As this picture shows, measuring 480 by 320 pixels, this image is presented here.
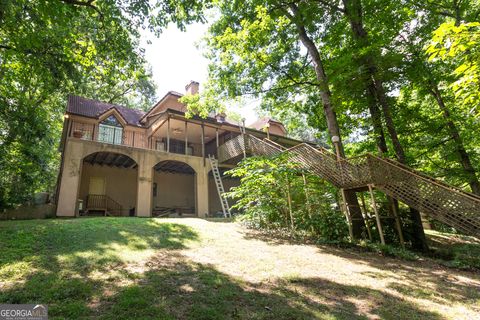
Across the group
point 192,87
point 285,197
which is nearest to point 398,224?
point 285,197

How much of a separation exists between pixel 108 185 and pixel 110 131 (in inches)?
152

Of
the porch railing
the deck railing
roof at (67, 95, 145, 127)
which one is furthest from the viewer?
roof at (67, 95, 145, 127)

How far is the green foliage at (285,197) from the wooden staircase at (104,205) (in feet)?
33.8

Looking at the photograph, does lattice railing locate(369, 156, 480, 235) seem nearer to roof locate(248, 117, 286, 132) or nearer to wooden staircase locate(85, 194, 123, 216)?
wooden staircase locate(85, 194, 123, 216)

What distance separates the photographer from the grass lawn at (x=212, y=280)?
3.65m

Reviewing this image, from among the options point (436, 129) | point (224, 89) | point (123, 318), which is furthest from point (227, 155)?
point (123, 318)

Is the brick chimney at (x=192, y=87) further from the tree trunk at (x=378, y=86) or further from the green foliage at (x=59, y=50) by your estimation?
the tree trunk at (x=378, y=86)

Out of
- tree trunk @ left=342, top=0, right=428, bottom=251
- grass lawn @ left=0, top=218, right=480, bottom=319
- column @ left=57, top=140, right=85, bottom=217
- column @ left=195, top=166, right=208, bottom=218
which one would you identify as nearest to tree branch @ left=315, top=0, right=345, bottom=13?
tree trunk @ left=342, top=0, right=428, bottom=251

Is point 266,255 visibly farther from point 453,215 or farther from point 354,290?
point 453,215

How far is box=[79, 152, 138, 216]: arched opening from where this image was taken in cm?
1647

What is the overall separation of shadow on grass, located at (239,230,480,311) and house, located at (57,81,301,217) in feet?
26.8

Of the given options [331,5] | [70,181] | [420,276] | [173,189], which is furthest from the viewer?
[173,189]

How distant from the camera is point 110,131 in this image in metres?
18.6

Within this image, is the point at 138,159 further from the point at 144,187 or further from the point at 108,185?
the point at 108,185
